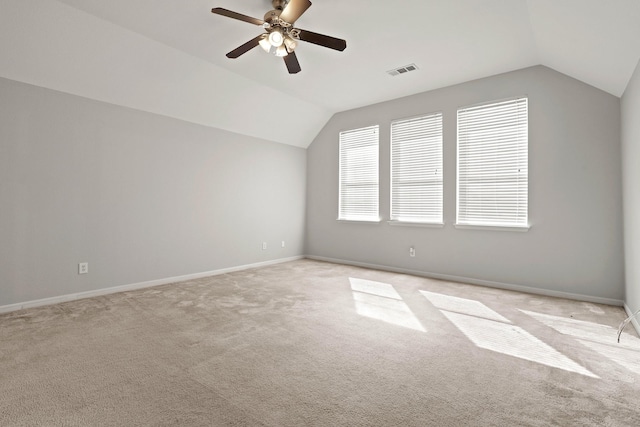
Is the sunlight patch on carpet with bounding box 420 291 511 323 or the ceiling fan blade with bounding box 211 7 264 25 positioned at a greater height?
the ceiling fan blade with bounding box 211 7 264 25

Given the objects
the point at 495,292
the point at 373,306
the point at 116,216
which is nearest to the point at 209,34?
the point at 116,216

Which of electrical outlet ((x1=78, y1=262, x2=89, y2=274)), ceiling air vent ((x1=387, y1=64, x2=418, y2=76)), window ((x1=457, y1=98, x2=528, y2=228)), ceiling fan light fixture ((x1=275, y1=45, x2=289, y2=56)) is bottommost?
electrical outlet ((x1=78, y1=262, x2=89, y2=274))

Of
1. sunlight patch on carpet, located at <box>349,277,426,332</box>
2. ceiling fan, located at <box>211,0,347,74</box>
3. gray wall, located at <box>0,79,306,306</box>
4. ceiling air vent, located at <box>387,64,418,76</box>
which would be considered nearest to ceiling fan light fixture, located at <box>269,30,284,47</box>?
ceiling fan, located at <box>211,0,347,74</box>

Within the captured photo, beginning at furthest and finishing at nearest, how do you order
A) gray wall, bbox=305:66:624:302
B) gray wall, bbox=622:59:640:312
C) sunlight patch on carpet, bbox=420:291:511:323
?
gray wall, bbox=305:66:624:302, sunlight patch on carpet, bbox=420:291:511:323, gray wall, bbox=622:59:640:312

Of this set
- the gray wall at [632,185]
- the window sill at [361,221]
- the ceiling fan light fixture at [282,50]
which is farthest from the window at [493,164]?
the ceiling fan light fixture at [282,50]

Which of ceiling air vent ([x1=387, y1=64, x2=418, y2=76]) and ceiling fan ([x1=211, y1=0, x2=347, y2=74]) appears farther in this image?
ceiling air vent ([x1=387, y1=64, x2=418, y2=76])

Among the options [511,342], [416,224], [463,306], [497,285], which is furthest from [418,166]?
[511,342]

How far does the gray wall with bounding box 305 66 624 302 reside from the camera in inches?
143

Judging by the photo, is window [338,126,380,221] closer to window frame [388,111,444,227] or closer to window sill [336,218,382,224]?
window sill [336,218,382,224]

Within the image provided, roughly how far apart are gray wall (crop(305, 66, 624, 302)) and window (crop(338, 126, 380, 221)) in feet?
2.52

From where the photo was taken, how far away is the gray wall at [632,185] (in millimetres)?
2836

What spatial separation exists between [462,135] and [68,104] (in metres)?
5.08

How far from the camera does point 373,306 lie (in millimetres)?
3516

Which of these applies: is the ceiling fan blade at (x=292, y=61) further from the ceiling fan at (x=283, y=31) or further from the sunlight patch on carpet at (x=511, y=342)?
the sunlight patch on carpet at (x=511, y=342)
